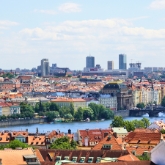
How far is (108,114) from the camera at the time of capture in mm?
75125

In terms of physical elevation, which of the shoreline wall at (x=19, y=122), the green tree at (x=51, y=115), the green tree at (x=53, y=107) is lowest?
the shoreline wall at (x=19, y=122)

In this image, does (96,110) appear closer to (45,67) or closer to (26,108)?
(26,108)

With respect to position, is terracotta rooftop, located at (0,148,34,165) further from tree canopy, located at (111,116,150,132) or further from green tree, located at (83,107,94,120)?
green tree, located at (83,107,94,120)

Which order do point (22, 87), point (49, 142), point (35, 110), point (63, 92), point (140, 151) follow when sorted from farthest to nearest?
point (22, 87)
point (63, 92)
point (35, 110)
point (49, 142)
point (140, 151)

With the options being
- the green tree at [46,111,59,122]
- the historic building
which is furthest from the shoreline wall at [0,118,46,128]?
the historic building

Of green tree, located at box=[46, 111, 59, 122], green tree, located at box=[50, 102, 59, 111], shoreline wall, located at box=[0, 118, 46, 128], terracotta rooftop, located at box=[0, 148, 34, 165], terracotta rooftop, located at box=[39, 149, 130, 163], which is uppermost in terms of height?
terracotta rooftop, located at box=[0, 148, 34, 165]

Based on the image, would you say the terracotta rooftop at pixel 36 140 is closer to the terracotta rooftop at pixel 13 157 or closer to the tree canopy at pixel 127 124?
the tree canopy at pixel 127 124

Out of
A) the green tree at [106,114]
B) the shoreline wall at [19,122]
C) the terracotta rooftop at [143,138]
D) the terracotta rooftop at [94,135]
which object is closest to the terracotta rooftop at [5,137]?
the terracotta rooftop at [94,135]

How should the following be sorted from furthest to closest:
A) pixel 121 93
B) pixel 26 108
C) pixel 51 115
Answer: pixel 121 93 → pixel 26 108 → pixel 51 115

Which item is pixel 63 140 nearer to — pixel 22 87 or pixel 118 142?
pixel 118 142

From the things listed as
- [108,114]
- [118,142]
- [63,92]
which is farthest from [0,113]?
[118,142]

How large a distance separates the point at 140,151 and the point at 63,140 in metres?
4.22

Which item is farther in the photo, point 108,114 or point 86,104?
point 86,104

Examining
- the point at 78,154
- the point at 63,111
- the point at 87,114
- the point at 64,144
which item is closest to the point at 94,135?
the point at 64,144
